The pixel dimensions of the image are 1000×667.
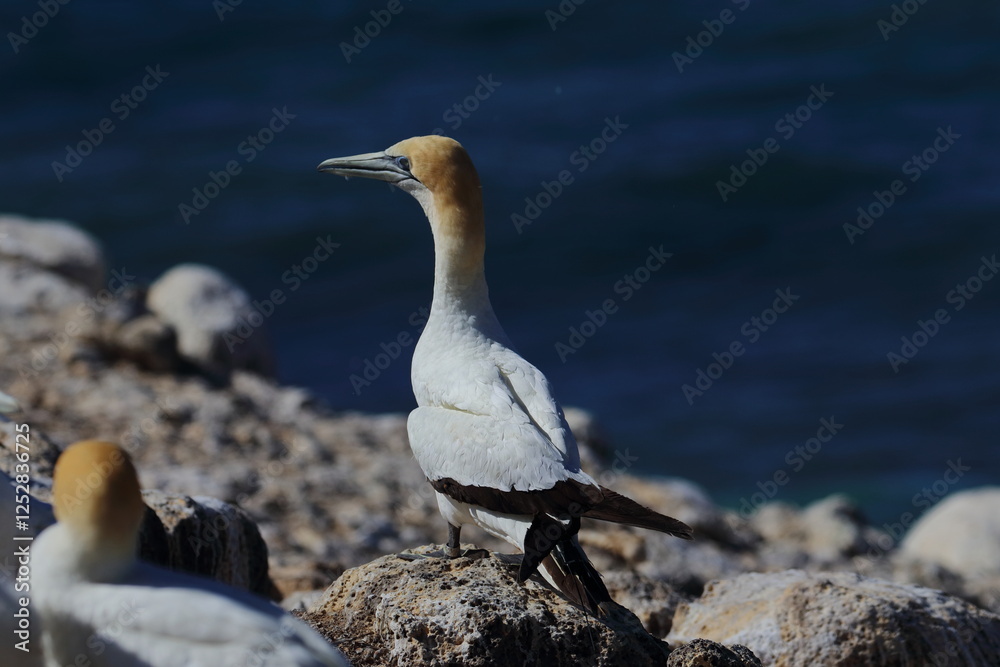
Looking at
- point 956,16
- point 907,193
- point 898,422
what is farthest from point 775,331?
point 956,16

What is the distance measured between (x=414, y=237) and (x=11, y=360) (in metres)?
11.1

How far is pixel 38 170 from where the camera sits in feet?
85.4

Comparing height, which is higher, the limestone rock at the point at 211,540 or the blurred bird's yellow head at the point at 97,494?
the blurred bird's yellow head at the point at 97,494
